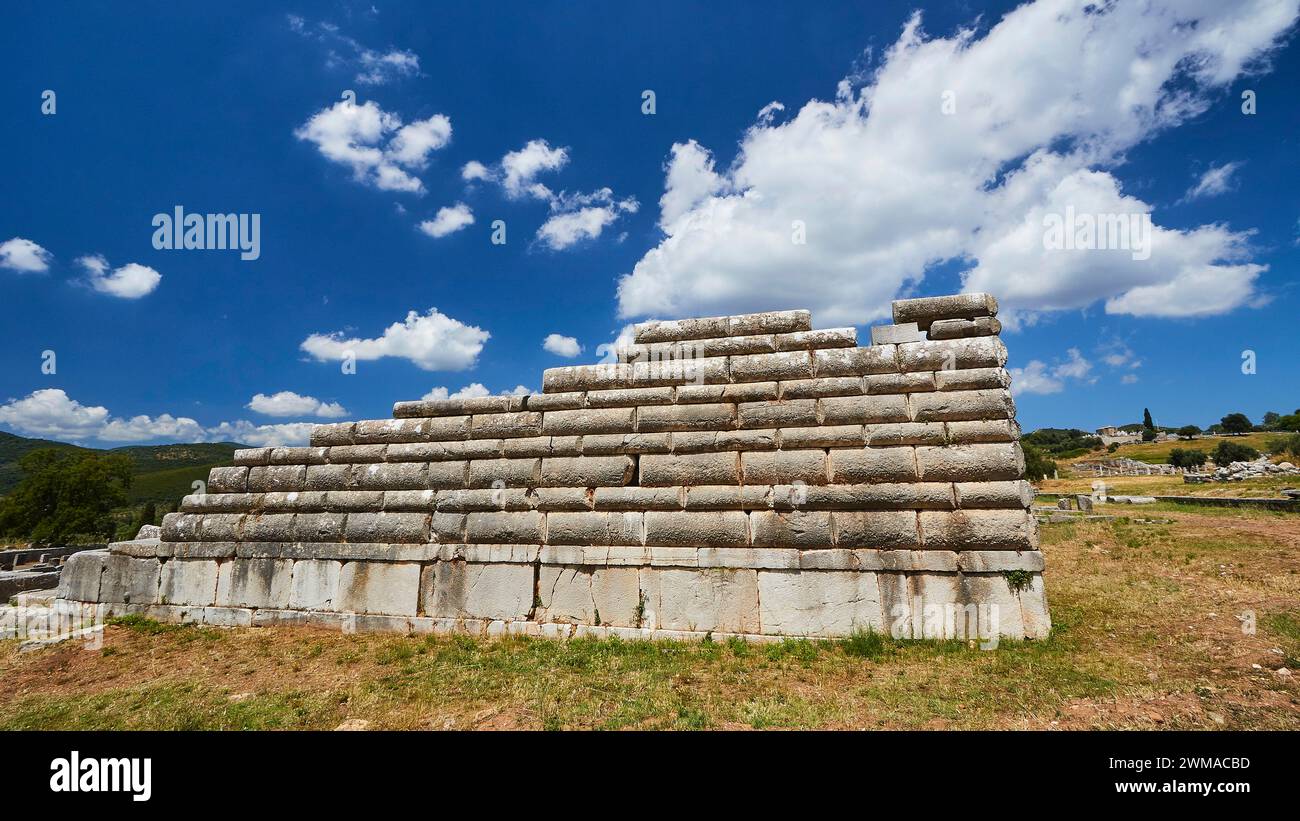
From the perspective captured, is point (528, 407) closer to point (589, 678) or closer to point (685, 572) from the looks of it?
point (685, 572)

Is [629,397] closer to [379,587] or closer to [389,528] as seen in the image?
[389,528]

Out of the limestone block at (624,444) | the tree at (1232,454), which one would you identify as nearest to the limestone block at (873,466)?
the limestone block at (624,444)

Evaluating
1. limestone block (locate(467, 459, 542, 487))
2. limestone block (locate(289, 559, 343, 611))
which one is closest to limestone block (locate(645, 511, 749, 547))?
limestone block (locate(467, 459, 542, 487))

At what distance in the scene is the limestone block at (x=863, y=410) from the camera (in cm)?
710

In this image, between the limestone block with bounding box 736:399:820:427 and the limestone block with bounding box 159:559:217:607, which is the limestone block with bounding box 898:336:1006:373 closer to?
the limestone block with bounding box 736:399:820:427

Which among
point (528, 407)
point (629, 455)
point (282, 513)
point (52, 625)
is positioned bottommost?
point (52, 625)

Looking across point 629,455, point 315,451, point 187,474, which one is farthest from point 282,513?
point 187,474

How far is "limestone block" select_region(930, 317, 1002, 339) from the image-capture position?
7320mm

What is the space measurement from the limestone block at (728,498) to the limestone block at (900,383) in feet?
6.30

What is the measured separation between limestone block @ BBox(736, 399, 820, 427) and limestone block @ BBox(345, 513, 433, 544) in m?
4.89

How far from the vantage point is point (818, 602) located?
22.1ft

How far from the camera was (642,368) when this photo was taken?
8234mm

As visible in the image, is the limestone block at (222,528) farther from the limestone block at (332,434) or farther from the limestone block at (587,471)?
the limestone block at (587,471)

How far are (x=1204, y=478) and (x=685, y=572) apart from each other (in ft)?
162
